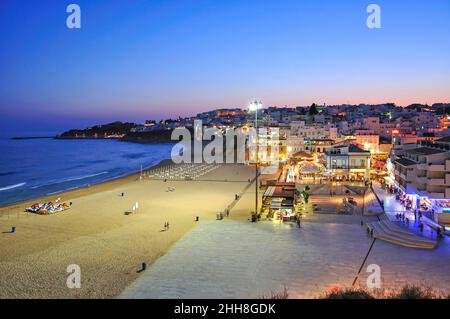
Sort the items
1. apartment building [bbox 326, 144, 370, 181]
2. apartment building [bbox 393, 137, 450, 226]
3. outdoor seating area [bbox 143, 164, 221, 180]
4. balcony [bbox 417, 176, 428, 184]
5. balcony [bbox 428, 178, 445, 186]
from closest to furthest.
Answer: apartment building [bbox 393, 137, 450, 226] < balcony [bbox 428, 178, 445, 186] < balcony [bbox 417, 176, 428, 184] < apartment building [bbox 326, 144, 370, 181] < outdoor seating area [bbox 143, 164, 221, 180]

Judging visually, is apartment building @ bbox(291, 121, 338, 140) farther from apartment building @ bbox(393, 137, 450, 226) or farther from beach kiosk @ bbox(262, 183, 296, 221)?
beach kiosk @ bbox(262, 183, 296, 221)

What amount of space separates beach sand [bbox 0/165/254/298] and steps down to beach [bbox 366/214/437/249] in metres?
6.36

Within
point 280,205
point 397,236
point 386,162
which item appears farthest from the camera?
point 386,162

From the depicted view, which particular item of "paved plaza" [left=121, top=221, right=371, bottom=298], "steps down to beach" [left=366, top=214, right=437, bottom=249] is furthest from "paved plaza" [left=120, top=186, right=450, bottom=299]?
"steps down to beach" [left=366, top=214, right=437, bottom=249]

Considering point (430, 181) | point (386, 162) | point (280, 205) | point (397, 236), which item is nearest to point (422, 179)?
point (430, 181)

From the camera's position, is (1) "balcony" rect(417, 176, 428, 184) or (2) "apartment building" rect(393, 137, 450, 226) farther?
(1) "balcony" rect(417, 176, 428, 184)

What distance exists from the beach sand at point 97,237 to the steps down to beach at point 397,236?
6.36 m

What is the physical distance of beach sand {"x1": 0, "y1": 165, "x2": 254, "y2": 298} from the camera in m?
10.6

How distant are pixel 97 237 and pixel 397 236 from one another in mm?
11352

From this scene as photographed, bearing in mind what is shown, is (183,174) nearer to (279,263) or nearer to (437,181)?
(437,181)

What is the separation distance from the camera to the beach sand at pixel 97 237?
10.6m

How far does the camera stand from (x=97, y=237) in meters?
15.2

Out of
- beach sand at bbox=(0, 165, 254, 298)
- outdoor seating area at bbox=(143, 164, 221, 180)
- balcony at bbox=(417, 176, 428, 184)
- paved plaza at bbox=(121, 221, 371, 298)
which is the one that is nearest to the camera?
paved plaza at bbox=(121, 221, 371, 298)
